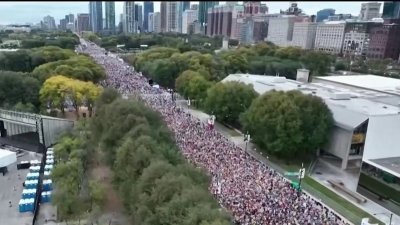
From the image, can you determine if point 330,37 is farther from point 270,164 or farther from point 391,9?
point 270,164

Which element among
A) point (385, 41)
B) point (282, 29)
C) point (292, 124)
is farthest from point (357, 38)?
point (292, 124)

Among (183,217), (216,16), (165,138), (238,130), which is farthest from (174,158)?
(216,16)

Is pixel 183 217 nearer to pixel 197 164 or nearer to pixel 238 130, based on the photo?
pixel 197 164

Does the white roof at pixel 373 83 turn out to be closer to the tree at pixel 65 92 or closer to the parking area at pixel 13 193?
the tree at pixel 65 92

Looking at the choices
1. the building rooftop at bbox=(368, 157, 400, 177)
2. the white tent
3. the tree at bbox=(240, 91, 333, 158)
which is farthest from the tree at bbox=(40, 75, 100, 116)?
the building rooftop at bbox=(368, 157, 400, 177)

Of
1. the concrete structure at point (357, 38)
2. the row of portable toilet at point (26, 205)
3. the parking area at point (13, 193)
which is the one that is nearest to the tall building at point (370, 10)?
the concrete structure at point (357, 38)

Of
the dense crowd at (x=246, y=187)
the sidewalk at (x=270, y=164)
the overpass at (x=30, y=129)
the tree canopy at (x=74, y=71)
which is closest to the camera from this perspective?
the dense crowd at (x=246, y=187)
